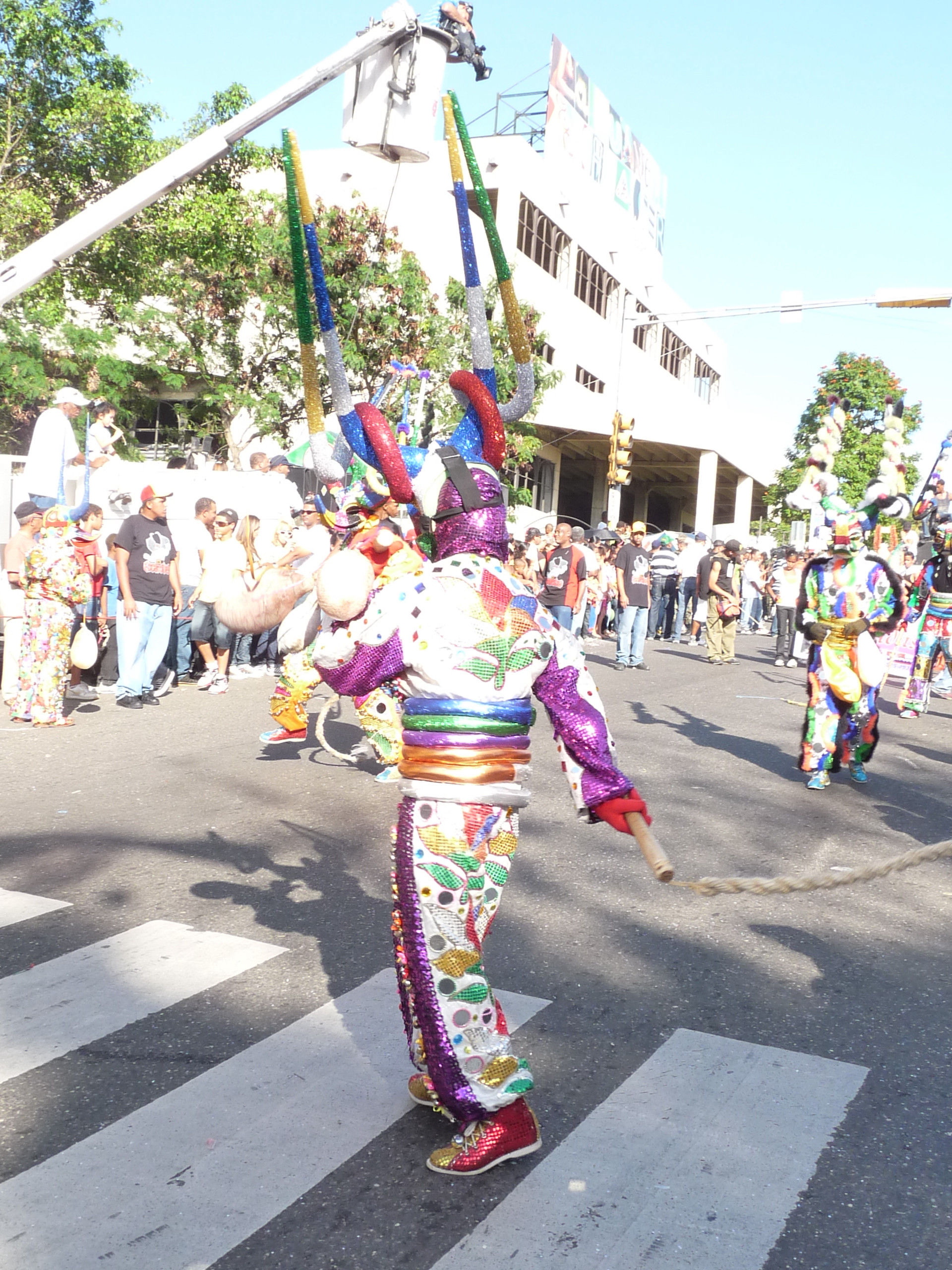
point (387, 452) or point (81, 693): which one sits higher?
point (387, 452)

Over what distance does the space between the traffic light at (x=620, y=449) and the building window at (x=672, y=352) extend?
27693 mm

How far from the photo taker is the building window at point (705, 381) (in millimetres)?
56125

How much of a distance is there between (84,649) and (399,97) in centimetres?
537

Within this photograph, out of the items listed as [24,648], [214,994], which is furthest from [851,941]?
[24,648]

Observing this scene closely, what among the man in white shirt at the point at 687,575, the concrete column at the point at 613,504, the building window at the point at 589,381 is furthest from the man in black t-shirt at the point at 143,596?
the building window at the point at 589,381

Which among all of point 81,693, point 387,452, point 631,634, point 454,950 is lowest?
point 81,693

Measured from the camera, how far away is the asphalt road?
3000 millimetres

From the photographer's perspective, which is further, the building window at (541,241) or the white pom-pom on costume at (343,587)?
the building window at (541,241)

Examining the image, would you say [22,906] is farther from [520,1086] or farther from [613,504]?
[613,504]

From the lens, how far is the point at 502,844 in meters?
3.16

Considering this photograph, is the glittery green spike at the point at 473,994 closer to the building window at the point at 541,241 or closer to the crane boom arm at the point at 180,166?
the crane boom arm at the point at 180,166

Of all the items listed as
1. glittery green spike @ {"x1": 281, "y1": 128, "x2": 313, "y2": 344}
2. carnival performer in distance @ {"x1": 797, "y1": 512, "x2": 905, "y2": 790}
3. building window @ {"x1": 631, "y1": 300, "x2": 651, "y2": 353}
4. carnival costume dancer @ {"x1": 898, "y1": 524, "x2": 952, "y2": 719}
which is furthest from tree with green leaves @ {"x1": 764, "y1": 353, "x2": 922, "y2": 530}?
glittery green spike @ {"x1": 281, "y1": 128, "x2": 313, "y2": 344}

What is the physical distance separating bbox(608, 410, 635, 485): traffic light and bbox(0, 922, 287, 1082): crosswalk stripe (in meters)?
18.5

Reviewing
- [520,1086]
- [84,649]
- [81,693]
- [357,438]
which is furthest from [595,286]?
[520,1086]
